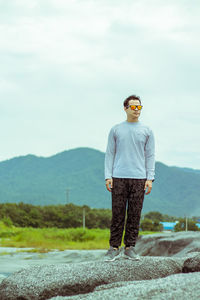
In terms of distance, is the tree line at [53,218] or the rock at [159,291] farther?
the tree line at [53,218]

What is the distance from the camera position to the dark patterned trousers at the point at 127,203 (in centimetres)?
695

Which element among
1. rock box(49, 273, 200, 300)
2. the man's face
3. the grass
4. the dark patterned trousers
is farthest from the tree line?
rock box(49, 273, 200, 300)

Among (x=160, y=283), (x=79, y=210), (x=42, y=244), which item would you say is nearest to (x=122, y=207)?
(x=160, y=283)

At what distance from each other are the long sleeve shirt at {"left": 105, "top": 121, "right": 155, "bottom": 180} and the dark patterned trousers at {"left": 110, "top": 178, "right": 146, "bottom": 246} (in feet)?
0.33

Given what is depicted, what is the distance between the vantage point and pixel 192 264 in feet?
24.4

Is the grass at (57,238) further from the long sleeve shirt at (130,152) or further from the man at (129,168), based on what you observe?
the long sleeve shirt at (130,152)

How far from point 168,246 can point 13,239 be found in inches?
700

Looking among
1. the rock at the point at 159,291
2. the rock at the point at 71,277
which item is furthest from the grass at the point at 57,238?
the rock at the point at 159,291

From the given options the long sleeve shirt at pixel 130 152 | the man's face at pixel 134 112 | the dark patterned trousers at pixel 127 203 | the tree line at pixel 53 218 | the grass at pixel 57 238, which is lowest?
the grass at pixel 57 238

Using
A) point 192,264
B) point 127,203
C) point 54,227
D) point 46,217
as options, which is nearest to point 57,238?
point 54,227

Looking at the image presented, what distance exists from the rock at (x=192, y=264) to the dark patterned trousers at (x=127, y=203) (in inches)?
41.2

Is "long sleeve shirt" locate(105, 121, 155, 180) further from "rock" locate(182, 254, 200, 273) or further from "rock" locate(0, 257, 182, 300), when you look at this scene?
"rock" locate(182, 254, 200, 273)

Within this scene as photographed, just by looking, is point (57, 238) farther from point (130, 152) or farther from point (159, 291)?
point (159, 291)

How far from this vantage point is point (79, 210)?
153 ft
